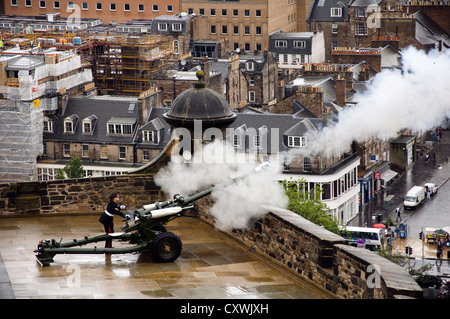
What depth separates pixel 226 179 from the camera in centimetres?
2223

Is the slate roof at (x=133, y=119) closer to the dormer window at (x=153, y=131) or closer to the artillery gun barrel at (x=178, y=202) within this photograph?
the dormer window at (x=153, y=131)

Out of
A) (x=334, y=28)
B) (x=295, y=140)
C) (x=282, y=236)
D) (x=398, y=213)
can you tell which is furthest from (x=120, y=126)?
(x=282, y=236)

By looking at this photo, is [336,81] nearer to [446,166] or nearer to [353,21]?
[446,166]

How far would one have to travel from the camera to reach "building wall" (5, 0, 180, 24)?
482 ft

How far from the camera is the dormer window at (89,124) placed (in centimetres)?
8994

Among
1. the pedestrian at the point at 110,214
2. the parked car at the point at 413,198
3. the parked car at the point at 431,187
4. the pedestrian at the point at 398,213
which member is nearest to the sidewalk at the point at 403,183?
the pedestrian at the point at 398,213

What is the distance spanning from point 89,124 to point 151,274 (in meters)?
71.8

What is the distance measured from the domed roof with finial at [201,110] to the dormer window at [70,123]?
2708 inches

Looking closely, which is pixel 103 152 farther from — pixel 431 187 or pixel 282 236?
pixel 282 236

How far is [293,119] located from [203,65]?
23542mm

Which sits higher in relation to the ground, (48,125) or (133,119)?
(133,119)

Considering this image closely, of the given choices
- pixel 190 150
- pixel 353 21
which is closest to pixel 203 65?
pixel 353 21

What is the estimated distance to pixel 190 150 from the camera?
23.1m

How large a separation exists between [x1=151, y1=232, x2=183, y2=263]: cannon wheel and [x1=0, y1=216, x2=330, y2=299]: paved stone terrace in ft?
0.48
